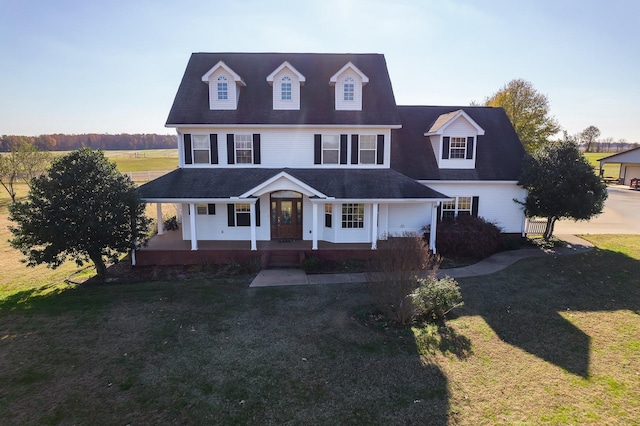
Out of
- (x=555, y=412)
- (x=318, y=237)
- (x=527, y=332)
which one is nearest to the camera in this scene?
(x=555, y=412)

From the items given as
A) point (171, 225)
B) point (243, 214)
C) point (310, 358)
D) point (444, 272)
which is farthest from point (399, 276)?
point (171, 225)

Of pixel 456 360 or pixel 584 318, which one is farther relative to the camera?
pixel 584 318

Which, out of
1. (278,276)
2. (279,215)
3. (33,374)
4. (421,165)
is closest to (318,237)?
(279,215)

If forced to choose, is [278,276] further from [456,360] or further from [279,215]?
[456,360]

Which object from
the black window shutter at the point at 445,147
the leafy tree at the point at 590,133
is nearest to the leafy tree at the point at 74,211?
the black window shutter at the point at 445,147

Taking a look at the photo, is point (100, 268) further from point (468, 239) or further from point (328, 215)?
point (468, 239)

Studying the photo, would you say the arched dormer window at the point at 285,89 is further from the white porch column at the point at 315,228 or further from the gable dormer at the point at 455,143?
the gable dormer at the point at 455,143
